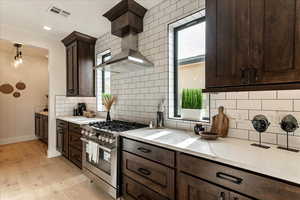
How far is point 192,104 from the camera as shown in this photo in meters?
1.84

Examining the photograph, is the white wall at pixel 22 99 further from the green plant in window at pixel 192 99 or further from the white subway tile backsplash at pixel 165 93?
the green plant in window at pixel 192 99

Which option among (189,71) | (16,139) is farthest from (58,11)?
(16,139)

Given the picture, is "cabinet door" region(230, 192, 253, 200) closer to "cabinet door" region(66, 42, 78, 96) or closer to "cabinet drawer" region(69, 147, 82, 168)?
"cabinet drawer" region(69, 147, 82, 168)

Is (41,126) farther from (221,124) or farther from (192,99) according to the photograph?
(221,124)

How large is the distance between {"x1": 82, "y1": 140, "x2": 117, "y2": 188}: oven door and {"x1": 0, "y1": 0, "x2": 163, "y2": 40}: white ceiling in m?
A: 2.01

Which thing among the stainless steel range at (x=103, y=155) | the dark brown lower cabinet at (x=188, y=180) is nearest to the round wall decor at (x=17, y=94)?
the stainless steel range at (x=103, y=155)

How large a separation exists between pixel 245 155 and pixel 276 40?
81cm

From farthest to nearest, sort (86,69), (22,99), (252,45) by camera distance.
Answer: (22,99)
(86,69)
(252,45)

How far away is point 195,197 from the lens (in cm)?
115

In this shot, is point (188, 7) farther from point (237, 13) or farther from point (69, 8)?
point (69, 8)

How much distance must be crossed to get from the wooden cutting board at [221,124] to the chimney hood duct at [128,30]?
114cm

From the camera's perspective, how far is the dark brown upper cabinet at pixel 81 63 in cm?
327

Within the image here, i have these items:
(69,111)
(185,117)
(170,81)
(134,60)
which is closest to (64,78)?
(69,111)

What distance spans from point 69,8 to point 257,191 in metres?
3.00
